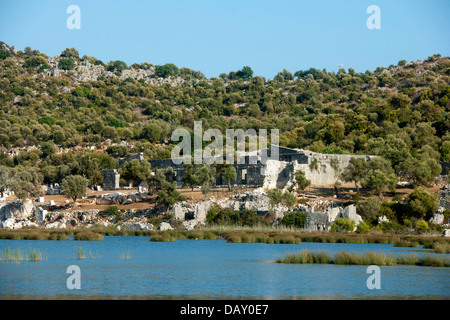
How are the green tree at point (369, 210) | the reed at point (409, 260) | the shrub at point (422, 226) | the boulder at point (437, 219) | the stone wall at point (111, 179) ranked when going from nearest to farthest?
1. the reed at point (409, 260)
2. the shrub at point (422, 226)
3. the boulder at point (437, 219)
4. the green tree at point (369, 210)
5. the stone wall at point (111, 179)

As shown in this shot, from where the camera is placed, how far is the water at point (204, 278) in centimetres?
1900

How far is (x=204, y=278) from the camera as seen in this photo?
72.9ft

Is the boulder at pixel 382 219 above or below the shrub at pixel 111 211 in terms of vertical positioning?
below

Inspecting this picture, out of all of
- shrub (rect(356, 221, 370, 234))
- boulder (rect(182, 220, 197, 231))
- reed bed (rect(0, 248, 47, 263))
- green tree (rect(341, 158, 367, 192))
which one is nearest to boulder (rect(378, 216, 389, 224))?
shrub (rect(356, 221, 370, 234))

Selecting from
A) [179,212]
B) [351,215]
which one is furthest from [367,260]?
[179,212]

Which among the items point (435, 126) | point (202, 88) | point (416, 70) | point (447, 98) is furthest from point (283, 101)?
point (435, 126)

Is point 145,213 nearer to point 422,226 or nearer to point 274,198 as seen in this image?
point 274,198

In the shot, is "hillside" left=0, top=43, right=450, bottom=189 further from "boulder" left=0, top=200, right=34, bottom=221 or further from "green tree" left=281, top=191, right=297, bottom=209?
"green tree" left=281, top=191, right=297, bottom=209

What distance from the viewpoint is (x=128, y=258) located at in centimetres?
2827

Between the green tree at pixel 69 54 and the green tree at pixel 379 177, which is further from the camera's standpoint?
the green tree at pixel 69 54

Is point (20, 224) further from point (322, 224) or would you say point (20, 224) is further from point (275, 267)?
point (275, 267)

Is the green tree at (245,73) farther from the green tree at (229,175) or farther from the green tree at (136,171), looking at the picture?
the green tree at (229,175)

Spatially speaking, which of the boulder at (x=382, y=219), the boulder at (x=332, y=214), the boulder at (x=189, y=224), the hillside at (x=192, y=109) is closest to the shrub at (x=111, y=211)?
the boulder at (x=189, y=224)

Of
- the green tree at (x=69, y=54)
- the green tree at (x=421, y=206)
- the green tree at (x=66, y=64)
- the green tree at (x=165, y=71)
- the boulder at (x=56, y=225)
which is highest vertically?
the green tree at (x=69, y=54)
